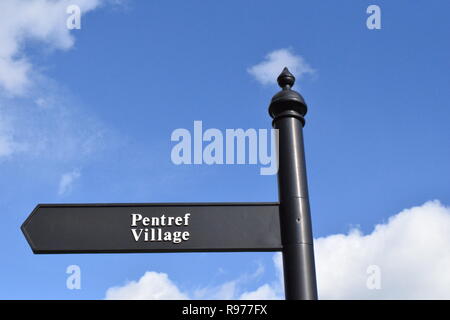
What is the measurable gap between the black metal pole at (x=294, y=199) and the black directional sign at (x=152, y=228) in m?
0.09

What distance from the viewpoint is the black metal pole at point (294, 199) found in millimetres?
2848

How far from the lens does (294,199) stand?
9.96ft

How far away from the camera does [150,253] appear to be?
10.1ft

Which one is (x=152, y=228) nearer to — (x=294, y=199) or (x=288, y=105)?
(x=294, y=199)

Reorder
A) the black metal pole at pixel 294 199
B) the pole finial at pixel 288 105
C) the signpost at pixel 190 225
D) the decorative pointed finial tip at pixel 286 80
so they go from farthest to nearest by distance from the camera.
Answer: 1. the decorative pointed finial tip at pixel 286 80
2. the pole finial at pixel 288 105
3. the signpost at pixel 190 225
4. the black metal pole at pixel 294 199

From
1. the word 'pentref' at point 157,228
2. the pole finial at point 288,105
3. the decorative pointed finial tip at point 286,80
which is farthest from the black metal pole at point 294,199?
the word 'pentref' at point 157,228

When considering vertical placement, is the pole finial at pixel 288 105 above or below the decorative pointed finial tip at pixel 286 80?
below

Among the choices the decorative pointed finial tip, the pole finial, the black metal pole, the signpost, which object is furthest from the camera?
the decorative pointed finial tip

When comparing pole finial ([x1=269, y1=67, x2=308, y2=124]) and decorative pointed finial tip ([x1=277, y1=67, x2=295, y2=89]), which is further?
decorative pointed finial tip ([x1=277, y1=67, x2=295, y2=89])

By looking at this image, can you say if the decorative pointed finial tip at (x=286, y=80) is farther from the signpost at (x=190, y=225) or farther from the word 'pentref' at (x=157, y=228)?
the word 'pentref' at (x=157, y=228)

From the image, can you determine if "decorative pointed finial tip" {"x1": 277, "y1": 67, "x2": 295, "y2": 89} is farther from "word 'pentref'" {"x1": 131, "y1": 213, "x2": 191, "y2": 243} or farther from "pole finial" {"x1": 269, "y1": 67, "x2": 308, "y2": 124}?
"word 'pentref'" {"x1": 131, "y1": 213, "x2": 191, "y2": 243}

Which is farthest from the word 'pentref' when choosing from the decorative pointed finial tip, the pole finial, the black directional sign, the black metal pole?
the decorative pointed finial tip

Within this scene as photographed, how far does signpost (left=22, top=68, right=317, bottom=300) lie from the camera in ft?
9.87
